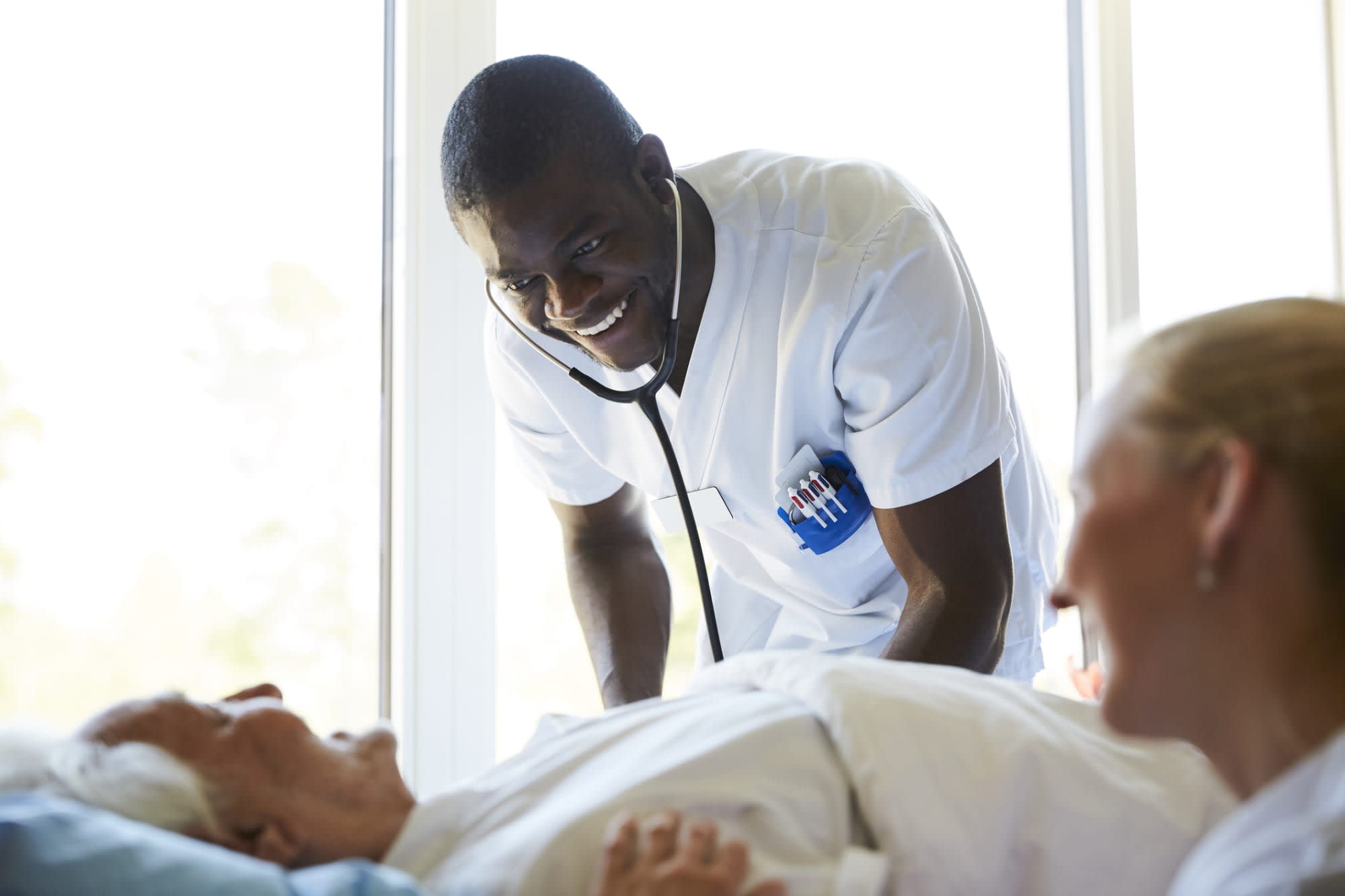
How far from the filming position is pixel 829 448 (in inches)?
51.9

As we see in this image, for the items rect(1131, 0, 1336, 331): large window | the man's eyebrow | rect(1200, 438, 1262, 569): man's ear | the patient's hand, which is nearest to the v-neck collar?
the man's eyebrow

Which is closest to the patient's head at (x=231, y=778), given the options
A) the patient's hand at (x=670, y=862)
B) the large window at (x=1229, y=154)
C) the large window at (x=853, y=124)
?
the patient's hand at (x=670, y=862)

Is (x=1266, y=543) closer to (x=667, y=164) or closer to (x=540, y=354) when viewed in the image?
(x=667, y=164)

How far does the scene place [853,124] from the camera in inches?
81.0

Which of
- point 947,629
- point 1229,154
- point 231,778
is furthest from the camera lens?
point 1229,154

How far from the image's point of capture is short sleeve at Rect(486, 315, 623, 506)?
1470 millimetres

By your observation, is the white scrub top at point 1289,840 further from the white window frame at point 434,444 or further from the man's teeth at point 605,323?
the white window frame at point 434,444

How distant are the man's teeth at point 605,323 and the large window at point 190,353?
0.65 metres

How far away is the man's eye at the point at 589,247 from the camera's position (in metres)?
1.17

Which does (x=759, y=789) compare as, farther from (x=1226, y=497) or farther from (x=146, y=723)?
(x=146, y=723)

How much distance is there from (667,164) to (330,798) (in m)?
0.76

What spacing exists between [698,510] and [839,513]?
209 millimetres

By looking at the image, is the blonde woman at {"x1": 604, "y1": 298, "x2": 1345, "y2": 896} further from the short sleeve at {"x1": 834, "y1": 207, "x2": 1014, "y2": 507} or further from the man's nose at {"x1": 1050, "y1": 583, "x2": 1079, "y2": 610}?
the short sleeve at {"x1": 834, "y1": 207, "x2": 1014, "y2": 507}

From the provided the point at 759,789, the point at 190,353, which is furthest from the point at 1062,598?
the point at 190,353
